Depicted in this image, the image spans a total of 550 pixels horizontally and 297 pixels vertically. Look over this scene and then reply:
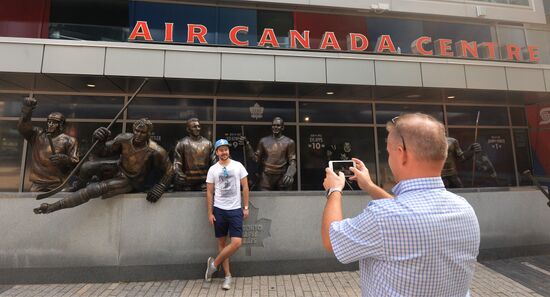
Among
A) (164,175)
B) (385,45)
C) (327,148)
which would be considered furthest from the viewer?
(327,148)

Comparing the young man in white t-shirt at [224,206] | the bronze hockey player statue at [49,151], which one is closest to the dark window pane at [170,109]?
the bronze hockey player statue at [49,151]

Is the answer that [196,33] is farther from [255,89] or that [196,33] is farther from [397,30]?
[397,30]

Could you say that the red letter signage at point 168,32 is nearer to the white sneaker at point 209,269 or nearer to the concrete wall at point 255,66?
the concrete wall at point 255,66

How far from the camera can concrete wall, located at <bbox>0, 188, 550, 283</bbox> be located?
15.7 ft

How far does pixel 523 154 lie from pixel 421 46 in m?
5.21

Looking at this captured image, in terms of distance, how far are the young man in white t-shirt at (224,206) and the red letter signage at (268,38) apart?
4319 millimetres

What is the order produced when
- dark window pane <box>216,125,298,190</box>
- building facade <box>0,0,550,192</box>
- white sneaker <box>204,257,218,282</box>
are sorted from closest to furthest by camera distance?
white sneaker <box>204,257,218,282</box>
building facade <box>0,0,550,192</box>
dark window pane <box>216,125,298,190</box>

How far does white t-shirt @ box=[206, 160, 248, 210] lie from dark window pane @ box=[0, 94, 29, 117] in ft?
21.4

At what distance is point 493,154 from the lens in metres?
9.48

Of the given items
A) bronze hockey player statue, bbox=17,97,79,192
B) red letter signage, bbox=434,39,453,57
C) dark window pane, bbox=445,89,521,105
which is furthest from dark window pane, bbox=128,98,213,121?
red letter signage, bbox=434,39,453,57

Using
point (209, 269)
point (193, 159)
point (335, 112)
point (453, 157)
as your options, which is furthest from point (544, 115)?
point (209, 269)

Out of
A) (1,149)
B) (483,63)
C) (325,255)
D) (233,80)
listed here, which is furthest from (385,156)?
(1,149)

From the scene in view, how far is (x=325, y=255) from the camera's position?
214 inches

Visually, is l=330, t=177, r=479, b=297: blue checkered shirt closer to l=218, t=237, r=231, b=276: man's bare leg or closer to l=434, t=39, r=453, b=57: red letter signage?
l=218, t=237, r=231, b=276: man's bare leg
